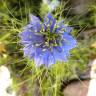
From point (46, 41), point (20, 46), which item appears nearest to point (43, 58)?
point (46, 41)

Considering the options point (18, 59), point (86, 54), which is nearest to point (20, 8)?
point (18, 59)

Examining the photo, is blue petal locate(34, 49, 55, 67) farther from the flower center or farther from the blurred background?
the blurred background

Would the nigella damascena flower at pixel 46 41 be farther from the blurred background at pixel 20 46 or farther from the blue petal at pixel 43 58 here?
the blurred background at pixel 20 46

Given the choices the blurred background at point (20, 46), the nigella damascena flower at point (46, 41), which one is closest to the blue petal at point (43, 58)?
the nigella damascena flower at point (46, 41)

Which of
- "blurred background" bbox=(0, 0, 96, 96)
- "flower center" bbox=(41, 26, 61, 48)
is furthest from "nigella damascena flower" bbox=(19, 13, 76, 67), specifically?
"blurred background" bbox=(0, 0, 96, 96)

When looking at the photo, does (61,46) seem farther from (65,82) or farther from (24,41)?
(65,82)

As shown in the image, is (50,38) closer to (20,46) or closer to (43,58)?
(43,58)
